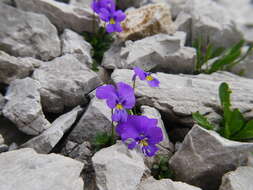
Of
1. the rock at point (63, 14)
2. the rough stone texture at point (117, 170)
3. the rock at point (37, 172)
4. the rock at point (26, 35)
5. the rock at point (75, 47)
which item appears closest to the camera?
the rock at point (37, 172)

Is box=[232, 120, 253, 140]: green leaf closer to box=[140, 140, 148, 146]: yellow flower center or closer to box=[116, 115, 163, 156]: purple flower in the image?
box=[116, 115, 163, 156]: purple flower

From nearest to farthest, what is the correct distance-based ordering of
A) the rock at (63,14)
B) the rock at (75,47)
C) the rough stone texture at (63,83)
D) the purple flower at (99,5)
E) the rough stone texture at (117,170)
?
1. the rough stone texture at (117,170)
2. the rough stone texture at (63,83)
3. the rock at (75,47)
4. the purple flower at (99,5)
5. the rock at (63,14)

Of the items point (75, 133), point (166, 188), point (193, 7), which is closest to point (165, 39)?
point (193, 7)

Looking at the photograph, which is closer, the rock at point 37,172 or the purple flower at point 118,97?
the rock at point 37,172

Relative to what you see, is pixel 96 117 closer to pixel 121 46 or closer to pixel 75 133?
pixel 75 133

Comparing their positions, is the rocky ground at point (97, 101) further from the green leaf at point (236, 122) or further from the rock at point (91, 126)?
the green leaf at point (236, 122)

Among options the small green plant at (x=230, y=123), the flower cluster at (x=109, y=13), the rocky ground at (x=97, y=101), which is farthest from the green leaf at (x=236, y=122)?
the flower cluster at (x=109, y=13)
